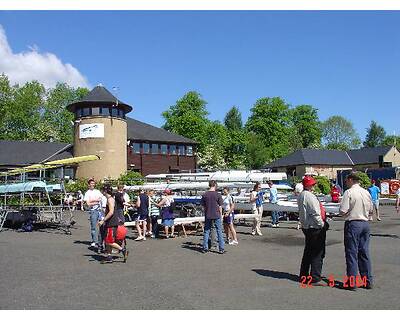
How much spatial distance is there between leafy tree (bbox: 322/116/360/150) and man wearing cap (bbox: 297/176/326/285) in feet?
340

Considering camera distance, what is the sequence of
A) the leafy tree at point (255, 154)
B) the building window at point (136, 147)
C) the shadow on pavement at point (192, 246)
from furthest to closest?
1. the leafy tree at point (255, 154)
2. the building window at point (136, 147)
3. the shadow on pavement at point (192, 246)

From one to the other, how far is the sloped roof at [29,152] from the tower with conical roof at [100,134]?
5767 mm

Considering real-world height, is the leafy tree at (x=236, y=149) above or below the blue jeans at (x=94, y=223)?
above

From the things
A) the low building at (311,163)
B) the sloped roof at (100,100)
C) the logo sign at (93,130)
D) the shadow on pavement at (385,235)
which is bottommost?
the shadow on pavement at (385,235)

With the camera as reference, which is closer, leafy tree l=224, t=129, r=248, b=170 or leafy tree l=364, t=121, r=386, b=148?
leafy tree l=224, t=129, r=248, b=170

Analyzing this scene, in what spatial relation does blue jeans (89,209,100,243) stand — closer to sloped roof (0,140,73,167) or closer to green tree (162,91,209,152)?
sloped roof (0,140,73,167)

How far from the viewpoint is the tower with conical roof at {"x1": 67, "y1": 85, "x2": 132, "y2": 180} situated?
42.7m

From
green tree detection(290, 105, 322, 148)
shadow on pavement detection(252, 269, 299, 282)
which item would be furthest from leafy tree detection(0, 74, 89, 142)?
shadow on pavement detection(252, 269, 299, 282)

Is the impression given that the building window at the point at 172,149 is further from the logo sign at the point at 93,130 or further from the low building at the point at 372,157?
the low building at the point at 372,157

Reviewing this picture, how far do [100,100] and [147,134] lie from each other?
35.0 feet

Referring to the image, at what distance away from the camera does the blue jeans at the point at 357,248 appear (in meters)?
7.54

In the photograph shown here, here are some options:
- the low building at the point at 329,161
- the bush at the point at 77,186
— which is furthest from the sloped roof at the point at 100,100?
the low building at the point at 329,161
